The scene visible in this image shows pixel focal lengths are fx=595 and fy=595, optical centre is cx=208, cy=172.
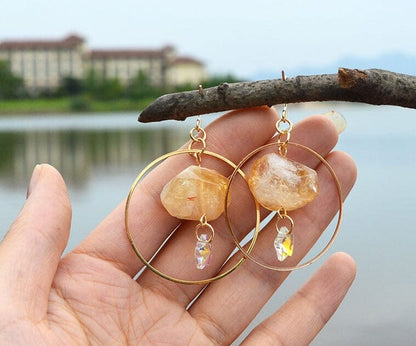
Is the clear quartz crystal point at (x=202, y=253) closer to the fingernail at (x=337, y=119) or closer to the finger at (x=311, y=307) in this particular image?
the finger at (x=311, y=307)

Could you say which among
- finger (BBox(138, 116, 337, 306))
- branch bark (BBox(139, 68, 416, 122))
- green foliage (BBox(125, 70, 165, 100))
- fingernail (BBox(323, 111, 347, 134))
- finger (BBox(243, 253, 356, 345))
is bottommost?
green foliage (BBox(125, 70, 165, 100))

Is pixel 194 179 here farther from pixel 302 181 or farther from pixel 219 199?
pixel 302 181

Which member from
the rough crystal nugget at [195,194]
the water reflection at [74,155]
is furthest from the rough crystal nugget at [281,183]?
the water reflection at [74,155]

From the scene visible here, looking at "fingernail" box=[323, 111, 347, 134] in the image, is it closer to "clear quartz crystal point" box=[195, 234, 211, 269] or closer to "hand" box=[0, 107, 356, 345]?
"hand" box=[0, 107, 356, 345]

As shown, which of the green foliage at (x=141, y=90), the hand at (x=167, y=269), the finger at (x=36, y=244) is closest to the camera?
the finger at (x=36, y=244)

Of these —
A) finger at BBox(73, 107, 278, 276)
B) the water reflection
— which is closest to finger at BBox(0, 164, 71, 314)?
finger at BBox(73, 107, 278, 276)

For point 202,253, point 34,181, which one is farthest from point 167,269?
point 34,181
